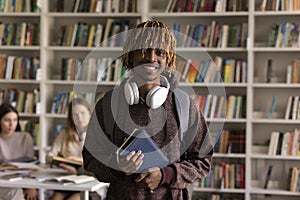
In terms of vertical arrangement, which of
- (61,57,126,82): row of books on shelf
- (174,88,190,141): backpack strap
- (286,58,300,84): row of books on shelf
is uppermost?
(61,57,126,82): row of books on shelf

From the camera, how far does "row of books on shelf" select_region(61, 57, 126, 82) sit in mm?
4824

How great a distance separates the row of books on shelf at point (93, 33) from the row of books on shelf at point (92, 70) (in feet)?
0.48

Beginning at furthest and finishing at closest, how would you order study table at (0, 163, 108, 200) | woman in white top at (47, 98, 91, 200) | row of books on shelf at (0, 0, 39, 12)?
row of books on shelf at (0, 0, 39, 12) → woman in white top at (47, 98, 91, 200) → study table at (0, 163, 108, 200)

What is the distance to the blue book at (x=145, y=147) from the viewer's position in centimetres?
144

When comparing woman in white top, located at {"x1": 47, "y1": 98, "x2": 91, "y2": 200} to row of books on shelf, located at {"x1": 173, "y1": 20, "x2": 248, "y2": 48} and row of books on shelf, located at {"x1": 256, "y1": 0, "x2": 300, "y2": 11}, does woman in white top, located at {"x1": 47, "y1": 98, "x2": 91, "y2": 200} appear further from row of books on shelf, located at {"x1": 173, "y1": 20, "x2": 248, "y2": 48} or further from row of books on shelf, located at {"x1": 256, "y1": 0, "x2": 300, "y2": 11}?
row of books on shelf, located at {"x1": 256, "y1": 0, "x2": 300, "y2": 11}

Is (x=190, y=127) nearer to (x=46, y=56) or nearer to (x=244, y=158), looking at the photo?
(x=244, y=158)

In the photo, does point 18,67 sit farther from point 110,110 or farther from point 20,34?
point 110,110

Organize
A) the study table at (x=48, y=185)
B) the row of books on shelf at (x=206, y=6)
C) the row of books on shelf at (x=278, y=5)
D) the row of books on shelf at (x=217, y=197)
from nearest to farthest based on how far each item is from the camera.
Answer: the study table at (x=48, y=185), the row of books on shelf at (x=278, y=5), the row of books on shelf at (x=206, y=6), the row of books on shelf at (x=217, y=197)

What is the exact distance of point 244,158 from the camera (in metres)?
4.71

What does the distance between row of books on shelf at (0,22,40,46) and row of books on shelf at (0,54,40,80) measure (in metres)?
0.13

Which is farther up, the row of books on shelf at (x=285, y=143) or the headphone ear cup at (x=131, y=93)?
the headphone ear cup at (x=131, y=93)

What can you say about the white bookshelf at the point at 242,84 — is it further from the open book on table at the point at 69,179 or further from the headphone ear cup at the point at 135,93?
the headphone ear cup at the point at 135,93

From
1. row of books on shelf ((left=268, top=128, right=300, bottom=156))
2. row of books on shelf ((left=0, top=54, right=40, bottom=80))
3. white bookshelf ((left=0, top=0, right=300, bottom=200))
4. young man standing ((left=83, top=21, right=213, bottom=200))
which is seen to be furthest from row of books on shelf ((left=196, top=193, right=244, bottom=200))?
young man standing ((left=83, top=21, right=213, bottom=200))

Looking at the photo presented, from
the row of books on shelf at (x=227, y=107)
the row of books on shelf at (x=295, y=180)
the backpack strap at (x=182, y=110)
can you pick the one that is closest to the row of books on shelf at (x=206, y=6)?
the row of books on shelf at (x=227, y=107)
